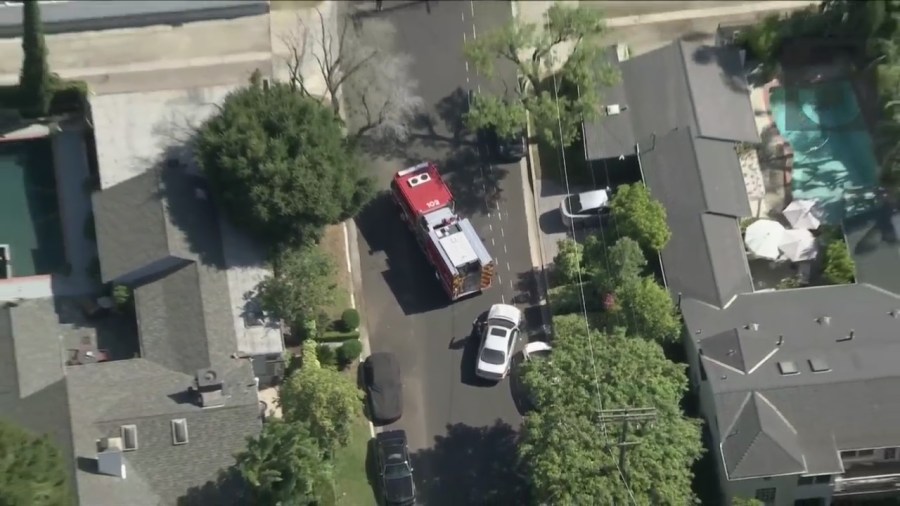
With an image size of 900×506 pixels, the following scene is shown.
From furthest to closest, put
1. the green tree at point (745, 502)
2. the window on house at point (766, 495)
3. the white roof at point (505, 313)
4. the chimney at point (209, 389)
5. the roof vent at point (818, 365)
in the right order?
the white roof at point (505, 313) → the chimney at point (209, 389) → the roof vent at point (818, 365) → the window on house at point (766, 495) → the green tree at point (745, 502)

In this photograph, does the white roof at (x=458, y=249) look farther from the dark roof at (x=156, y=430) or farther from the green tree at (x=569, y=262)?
the dark roof at (x=156, y=430)

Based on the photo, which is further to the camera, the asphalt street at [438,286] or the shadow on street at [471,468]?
the asphalt street at [438,286]

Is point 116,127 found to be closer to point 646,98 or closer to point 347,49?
point 347,49

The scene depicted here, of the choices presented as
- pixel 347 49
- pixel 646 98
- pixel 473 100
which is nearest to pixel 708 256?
pixel 646 98

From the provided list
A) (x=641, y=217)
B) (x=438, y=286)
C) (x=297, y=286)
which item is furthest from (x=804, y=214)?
(x=297, y=286)

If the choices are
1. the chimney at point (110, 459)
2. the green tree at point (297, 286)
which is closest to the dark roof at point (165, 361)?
the chimney at point (110, 459)

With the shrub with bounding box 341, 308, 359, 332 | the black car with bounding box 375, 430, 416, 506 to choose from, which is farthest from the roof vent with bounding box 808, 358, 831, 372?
the shrub with bounding box 341, 308, 359, 332

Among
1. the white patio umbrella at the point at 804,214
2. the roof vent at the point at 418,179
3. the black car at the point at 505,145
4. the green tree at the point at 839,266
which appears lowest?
the green tree at the point at 839,266
